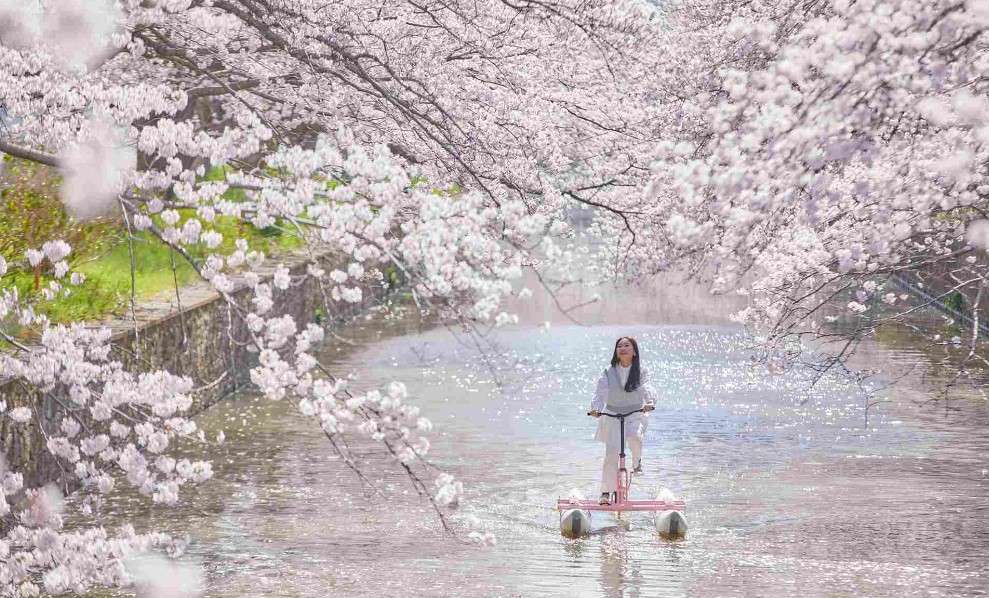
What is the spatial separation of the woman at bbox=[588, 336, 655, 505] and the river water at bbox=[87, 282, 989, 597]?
0.50 meters

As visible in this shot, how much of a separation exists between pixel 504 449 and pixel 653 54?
6112 mm

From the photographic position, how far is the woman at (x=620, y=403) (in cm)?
1240

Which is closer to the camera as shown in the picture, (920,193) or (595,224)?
(920,193)

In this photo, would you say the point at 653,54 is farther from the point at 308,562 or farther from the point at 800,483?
the point at 308,562

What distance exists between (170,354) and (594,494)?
5.91 meters

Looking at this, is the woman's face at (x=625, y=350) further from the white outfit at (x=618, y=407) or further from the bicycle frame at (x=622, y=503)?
the bicycle frame at (x=622, y=503)

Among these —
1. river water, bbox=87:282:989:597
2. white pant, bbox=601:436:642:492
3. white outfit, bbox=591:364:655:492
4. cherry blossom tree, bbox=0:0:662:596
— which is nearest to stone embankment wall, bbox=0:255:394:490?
river water, bbox=87:282:989:597

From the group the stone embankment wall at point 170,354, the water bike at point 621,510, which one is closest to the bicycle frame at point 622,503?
the water bike at point 621,510

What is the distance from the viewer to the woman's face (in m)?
12.4

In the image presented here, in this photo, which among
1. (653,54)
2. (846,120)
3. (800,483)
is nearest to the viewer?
(846,120)

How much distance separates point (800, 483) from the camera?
45.3 feet

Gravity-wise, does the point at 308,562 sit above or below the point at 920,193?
below

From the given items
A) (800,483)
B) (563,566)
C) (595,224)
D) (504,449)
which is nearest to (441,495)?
(563,566)

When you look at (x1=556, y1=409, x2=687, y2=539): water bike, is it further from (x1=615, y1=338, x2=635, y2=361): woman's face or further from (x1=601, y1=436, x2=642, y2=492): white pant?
(x1=615, y1=338, x2=635, y2=361): woman's face
